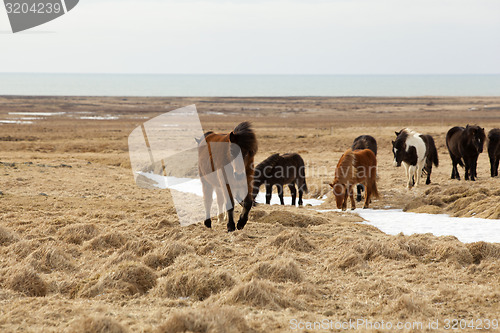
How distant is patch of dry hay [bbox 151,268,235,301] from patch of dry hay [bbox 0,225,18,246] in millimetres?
3575

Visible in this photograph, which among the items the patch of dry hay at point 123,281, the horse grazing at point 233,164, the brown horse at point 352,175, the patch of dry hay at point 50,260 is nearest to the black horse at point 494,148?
the brown horse at point 352,175

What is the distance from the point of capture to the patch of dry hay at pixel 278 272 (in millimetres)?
6422

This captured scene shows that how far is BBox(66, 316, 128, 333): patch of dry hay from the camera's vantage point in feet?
14.8

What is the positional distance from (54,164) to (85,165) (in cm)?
137

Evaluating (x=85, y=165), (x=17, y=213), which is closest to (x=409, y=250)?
(x=17, y=213)

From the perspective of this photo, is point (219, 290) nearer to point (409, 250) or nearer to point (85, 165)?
point (409, 250)

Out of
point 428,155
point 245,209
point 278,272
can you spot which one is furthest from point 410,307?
point 428,155

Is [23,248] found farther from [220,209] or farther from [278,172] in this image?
[278,172]

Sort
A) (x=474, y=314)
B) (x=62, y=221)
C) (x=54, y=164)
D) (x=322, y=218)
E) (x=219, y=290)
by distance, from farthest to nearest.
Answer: (x=54, y=164) < (x=322, y=218) < (x=62, y=221) < (x=219, y=290) < (x=474, y=314)

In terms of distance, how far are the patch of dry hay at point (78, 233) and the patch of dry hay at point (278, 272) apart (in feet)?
12.0

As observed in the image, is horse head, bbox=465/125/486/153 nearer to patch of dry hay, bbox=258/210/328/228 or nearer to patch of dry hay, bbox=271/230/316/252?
patch of dry hay, bbox=258/210/328/228

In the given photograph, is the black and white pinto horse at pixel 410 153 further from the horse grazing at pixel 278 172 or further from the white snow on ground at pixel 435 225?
the white snow on ground at pixel 435 225

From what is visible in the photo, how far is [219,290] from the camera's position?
19.7 ft

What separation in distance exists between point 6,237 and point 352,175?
352 inches
